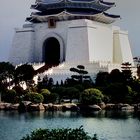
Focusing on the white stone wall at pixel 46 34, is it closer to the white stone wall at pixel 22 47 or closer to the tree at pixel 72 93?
the white stone wall at pixel 22 47

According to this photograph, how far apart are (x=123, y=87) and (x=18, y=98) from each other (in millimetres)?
7753

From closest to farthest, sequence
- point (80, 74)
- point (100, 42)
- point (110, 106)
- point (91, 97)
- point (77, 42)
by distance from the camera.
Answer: point (91, 97)
point (110, 106)
point (80, 74)
point (77, 42)
point (100, 42)

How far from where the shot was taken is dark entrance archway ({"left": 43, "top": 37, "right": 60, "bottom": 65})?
2438 inches

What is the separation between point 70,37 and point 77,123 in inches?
1139

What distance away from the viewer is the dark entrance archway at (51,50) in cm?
6194

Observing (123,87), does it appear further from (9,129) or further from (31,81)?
(9,129)

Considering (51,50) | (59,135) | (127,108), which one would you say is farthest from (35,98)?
(59,135)

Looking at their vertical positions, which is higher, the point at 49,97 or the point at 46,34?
the point at 46,34

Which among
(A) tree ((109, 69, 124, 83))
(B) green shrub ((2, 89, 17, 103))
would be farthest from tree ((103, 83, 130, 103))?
(B) green shrub ((2, 89, 17, 103))

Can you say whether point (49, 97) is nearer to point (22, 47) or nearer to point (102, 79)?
point (102, 79)

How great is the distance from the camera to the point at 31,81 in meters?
47.4

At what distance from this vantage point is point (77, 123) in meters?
31.0

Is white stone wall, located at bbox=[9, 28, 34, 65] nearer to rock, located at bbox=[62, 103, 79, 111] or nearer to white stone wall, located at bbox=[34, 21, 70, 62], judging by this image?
white stone wall, located at bbox=[34, 21, 70, 62]

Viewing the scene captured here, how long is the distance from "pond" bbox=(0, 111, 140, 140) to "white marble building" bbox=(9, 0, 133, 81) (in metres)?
19.5
